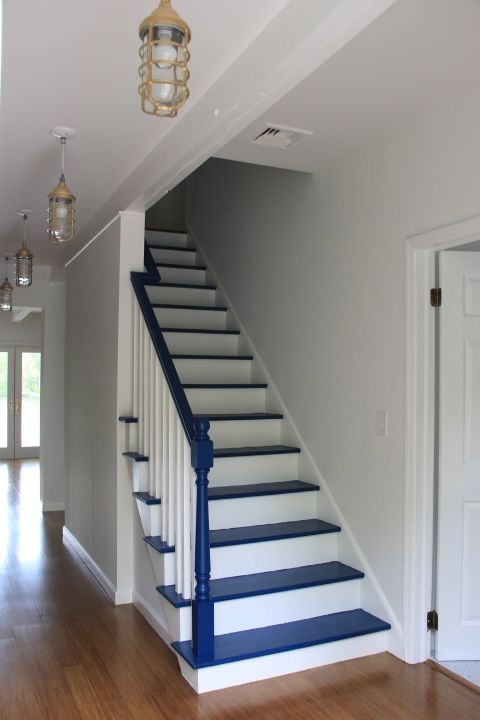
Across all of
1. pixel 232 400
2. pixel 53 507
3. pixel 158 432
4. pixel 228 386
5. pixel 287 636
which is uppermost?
pixel 228 386

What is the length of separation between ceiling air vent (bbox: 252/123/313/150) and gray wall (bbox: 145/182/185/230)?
3.90 m

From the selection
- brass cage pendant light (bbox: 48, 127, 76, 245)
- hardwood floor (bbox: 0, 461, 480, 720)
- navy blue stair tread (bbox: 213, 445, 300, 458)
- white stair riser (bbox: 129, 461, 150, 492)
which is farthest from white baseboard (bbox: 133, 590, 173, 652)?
brass cage pendant light (bbox: 48, 127, 76, 245)

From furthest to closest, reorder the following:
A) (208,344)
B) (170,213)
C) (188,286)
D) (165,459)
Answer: (170,213) < (188,286) < (208,344) < (165,459)

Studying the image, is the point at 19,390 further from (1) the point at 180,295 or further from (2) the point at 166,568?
(2) the point at 166,568

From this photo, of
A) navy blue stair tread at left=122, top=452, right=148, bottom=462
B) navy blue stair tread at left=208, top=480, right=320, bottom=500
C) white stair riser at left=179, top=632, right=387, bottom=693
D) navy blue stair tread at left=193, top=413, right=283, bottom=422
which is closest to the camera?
white stair riser at left=179, top=632, right=387, bottom=693

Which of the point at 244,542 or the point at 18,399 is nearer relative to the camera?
the point at 244,542

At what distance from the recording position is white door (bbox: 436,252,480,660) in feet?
10.3

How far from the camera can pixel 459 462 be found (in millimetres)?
3146

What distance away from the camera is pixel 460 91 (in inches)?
110

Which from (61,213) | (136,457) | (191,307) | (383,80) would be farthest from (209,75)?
(191,307)

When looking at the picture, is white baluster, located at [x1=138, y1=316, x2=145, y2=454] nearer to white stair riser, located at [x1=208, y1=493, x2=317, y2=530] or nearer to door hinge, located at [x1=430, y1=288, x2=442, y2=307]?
white stair riser, located at [x1=208, y1=493, x2=317, y2=530]

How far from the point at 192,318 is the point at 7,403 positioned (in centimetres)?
755

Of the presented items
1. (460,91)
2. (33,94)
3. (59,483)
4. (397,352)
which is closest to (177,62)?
(33,94)

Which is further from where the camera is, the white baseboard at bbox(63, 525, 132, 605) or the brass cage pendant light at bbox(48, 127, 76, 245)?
the white baseboard at bbox(63, 525, 132, 605)
